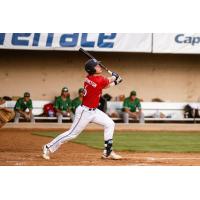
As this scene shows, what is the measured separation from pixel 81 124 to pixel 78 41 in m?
6.69

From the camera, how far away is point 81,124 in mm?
9086

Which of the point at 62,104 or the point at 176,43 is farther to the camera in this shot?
the point at 176,43

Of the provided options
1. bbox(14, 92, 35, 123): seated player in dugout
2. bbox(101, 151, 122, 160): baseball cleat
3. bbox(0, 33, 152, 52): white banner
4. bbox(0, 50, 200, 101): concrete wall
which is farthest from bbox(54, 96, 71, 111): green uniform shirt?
bbox(101, 151, 122, 160): baseball cleat

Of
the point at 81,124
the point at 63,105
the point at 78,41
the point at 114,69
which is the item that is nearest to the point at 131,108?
the point at 114,69

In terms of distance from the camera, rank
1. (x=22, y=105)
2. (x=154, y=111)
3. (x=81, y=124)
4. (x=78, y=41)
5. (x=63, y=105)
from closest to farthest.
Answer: (x=81, y=124), (x=22, y=105), (x=78, y=41), (x=63, y=105), (x=154, y=111)

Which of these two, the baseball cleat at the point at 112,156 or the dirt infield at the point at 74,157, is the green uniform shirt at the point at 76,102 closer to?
the dirt infield at the point at 74,157

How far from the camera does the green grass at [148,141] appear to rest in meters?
11.4

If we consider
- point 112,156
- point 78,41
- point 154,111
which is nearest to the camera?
point 112,156

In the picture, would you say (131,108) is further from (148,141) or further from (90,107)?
(90,107)

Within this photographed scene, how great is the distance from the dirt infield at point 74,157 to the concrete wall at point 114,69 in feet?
15.7

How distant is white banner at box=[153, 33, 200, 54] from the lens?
16.1m

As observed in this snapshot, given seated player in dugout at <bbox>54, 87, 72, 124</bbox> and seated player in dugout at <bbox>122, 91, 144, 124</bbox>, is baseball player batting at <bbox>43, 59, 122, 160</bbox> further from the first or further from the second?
seated player in dugout at <bbox>122, 91, 144, 124</bbox>

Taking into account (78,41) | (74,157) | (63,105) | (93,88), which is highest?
(78,41)

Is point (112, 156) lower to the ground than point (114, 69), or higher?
lower
